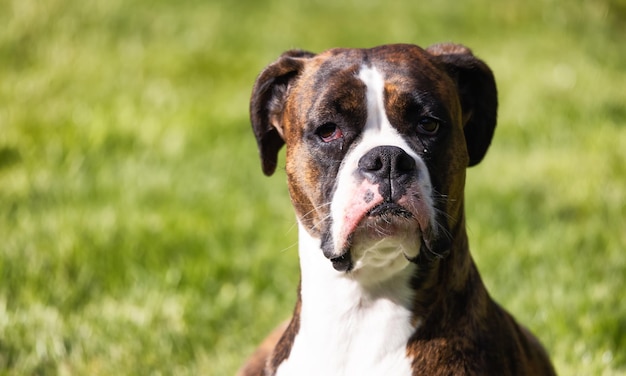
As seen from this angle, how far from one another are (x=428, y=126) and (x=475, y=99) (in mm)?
545

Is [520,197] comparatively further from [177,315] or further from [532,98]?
[177,315]

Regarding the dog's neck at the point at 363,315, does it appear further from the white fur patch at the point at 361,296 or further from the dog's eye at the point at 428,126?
the dog's eye at the point at 428,126

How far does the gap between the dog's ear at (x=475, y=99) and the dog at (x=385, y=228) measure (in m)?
0.18

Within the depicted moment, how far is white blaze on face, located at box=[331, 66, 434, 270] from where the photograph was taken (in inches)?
140

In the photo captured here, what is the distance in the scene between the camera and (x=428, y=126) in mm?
3762

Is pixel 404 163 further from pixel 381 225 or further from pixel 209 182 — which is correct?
pixel 209 182

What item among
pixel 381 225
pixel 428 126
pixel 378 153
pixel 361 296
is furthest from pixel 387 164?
pixel 361 296

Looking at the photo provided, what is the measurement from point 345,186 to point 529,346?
119cm

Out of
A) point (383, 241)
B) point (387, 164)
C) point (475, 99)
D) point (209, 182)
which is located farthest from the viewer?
point (209, 182)

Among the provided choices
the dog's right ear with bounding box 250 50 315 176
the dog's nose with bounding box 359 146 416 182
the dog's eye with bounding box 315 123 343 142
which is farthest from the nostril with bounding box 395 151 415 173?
the dog's right ear with bounding box 250 50 315 176

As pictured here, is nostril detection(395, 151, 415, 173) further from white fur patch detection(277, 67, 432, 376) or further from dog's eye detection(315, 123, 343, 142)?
dog's eye detection(315, 123, 343, 142)

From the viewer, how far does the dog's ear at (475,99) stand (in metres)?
4.15

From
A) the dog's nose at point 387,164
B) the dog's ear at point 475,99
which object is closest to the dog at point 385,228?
the dog's nose at point 387,164

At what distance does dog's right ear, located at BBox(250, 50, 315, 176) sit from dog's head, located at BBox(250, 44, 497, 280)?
0.45 ft
